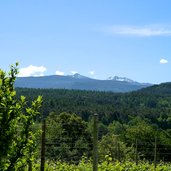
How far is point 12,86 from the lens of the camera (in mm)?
5402

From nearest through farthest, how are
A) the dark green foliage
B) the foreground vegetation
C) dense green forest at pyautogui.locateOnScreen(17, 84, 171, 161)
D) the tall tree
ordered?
1. the tall tree
2. the foreground vegetation
3. the dark green foliage
4. dense green forest at pyautogui.locateOnScreen(17, 84, 171, 161)

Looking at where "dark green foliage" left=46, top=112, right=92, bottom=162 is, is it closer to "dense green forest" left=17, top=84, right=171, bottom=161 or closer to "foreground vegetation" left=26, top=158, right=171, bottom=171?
"dense green forest" left=17, top=84, right=171, bottom=161

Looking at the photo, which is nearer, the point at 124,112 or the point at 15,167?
the point at 15,167

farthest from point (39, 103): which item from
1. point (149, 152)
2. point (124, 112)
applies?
point (124, 112)

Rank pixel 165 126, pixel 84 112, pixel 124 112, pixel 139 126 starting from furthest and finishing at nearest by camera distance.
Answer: pixel 124 112 < pixel 84 112 < pixel 165 126 < pixel 139 126

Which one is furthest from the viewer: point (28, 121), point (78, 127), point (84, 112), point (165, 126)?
point (84, 112)

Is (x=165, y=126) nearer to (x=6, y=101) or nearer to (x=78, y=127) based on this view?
(x=78, y=127)

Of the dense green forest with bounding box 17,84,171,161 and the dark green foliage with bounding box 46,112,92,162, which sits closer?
the dark green foliage with bounding box 46,112,92,162

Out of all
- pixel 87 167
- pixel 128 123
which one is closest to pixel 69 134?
pixel 87 167

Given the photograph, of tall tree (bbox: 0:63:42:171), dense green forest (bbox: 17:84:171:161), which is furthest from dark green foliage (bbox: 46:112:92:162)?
tall tree (bbox: 0:63:42:171)

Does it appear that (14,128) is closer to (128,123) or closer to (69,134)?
(69,134)

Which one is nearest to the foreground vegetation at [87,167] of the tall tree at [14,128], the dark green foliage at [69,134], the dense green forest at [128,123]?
the dense green forest at [128,123]

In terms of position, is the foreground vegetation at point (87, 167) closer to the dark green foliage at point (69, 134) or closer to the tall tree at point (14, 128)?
the tall tree at point (14, 128)

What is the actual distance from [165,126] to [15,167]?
9424cm
